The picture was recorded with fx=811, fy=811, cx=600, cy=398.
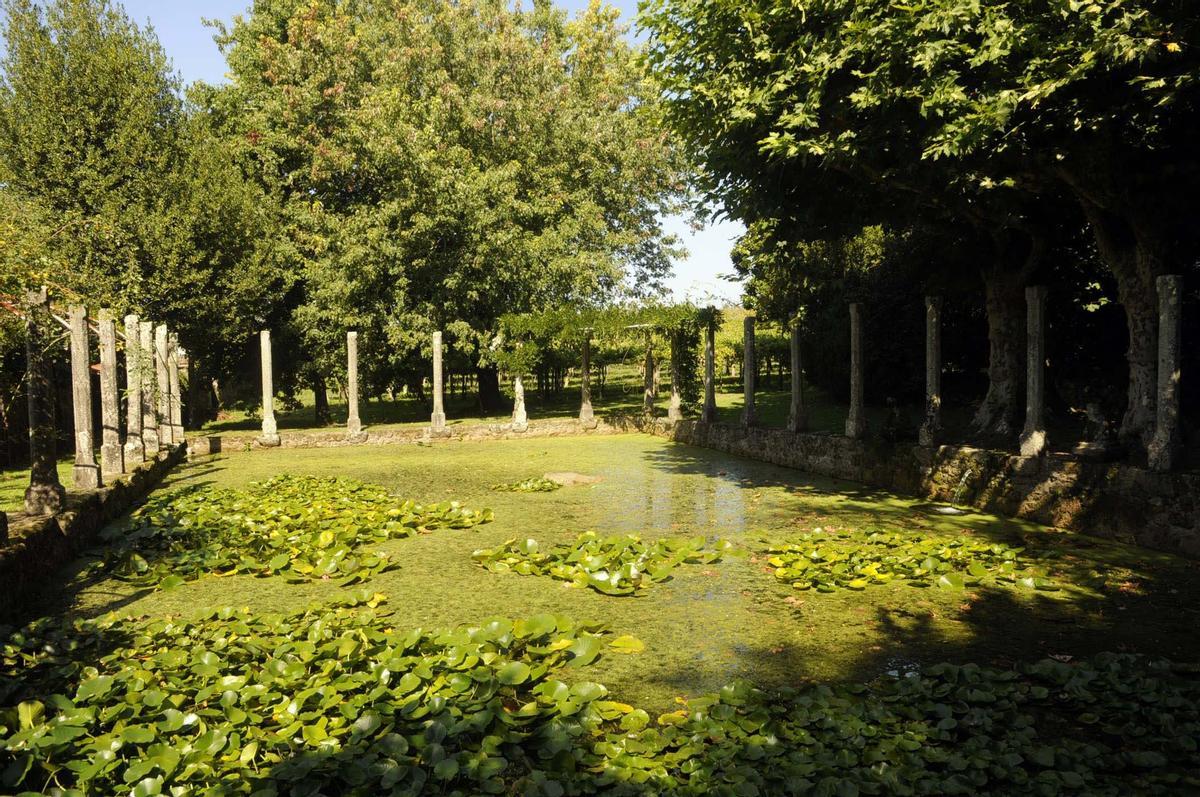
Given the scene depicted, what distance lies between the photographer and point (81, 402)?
31.9 ft

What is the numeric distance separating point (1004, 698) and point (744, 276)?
98.9 feet

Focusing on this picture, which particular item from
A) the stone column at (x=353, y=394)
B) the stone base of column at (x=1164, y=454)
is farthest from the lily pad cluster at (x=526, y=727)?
the stone column at (x=353, y=394)

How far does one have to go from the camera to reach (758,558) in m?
7.98

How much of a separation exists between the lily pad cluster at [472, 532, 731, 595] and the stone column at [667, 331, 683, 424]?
42.9 ft

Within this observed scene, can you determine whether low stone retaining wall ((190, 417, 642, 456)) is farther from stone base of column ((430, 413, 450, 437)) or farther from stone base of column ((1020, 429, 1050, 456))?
stone base of column ((1020, 429, 1050, 456))

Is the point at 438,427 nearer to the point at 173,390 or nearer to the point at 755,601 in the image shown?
the point at 173,390

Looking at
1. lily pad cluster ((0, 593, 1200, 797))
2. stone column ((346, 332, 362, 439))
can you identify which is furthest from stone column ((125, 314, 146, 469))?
lily pad cluster ((0, 593, 1200, 797))

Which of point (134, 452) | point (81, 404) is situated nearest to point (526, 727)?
point (81, 404)

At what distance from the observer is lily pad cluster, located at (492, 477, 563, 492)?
12.6 metres

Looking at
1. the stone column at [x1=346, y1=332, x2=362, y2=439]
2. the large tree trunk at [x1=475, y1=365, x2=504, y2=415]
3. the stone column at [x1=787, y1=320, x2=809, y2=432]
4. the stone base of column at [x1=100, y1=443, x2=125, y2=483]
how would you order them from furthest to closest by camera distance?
the large tree trunk at [x1=475, y1=365, x2=504, y2=415] < the stone column at [x1=346, y1=332, x2=362, y2=439] < the stone column at [x1=787, y1=320, x2=809, y2=432] < the stone base of column at [x1=100, y1=443, x2=125, y2=483]

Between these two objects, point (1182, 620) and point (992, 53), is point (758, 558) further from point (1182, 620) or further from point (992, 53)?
point (992, 53)

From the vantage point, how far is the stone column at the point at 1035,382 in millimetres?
10078

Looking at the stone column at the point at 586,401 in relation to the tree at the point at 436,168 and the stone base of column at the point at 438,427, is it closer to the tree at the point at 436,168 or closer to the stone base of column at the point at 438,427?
the tree at the point at 436,168

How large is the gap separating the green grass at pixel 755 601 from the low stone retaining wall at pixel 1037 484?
1.09 feet
